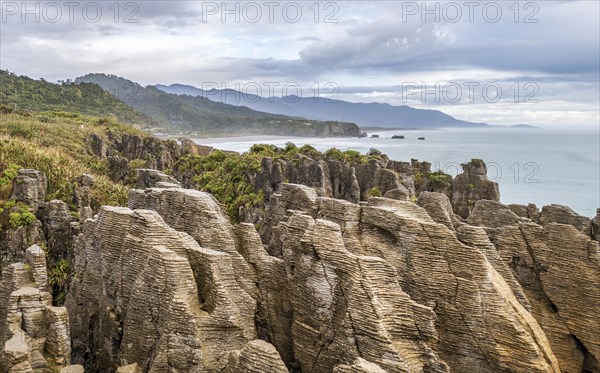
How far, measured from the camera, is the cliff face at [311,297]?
42.9ft

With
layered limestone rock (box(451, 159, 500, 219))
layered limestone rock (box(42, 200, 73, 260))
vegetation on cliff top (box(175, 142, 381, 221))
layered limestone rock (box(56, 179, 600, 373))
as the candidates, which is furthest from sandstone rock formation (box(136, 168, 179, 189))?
layered limestone rock (box(451, 159, 500, 219))

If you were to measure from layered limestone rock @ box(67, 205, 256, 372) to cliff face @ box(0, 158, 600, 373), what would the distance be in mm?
42

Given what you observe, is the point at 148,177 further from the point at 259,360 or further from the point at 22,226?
the point at 259,360

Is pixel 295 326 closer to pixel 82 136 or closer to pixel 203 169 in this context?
pixel 203 169

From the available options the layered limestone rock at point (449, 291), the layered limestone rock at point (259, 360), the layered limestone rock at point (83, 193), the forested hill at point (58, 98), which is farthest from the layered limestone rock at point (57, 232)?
the forested hill at point (58, 98)

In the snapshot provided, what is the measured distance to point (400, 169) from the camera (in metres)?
56.9

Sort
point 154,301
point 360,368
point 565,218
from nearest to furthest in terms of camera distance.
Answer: point 360,368 → point 154,301 → point 565,218

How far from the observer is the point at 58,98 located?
14512 centimetres

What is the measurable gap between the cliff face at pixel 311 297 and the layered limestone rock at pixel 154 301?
0.04 metres

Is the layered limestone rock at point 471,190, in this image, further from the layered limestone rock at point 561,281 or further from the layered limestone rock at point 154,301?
the layered limestone rock at point 154,301

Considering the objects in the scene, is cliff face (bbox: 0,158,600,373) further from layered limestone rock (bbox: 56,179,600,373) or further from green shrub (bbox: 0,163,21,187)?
green shrub (bbox: 0,163,21,187)

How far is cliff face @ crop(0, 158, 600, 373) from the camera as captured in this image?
42.9 ft

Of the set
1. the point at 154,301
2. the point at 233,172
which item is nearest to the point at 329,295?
the point at 154,301

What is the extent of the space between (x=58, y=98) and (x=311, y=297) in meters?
152
